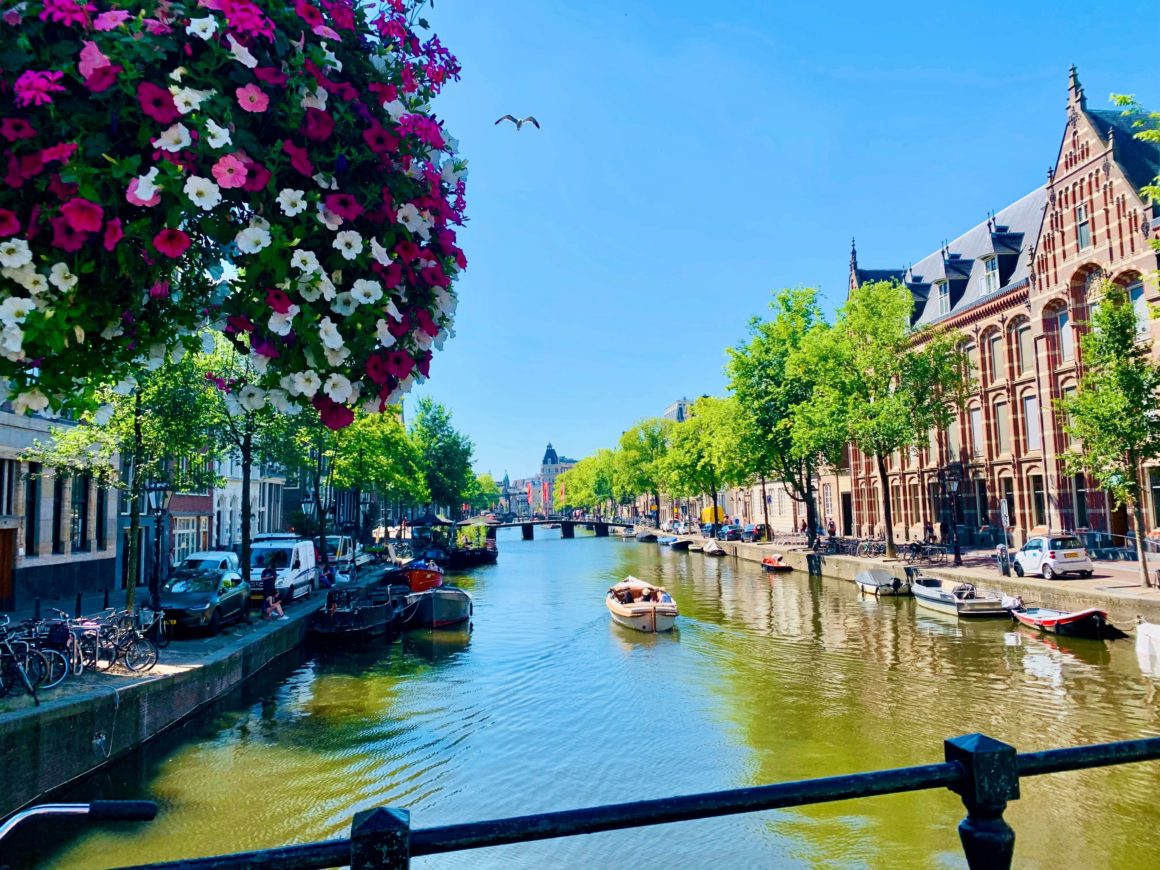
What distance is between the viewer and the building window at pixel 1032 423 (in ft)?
138

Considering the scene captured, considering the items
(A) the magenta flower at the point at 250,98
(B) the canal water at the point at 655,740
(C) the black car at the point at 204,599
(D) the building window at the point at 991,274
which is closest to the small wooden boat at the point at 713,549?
(D) the building window at the point at 991,274

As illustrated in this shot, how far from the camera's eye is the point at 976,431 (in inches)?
1873

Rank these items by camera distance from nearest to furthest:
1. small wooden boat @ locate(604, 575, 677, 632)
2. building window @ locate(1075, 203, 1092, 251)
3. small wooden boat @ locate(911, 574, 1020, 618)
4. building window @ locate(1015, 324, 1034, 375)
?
small wooden boat @ locate(911, 574, 1020, 618) → small wooden boat @ locate(604, 575, 677, 632) → building window @ locate(1075, 203, 1092, 251) → building window @ locate(1015, 324, 1034, 375)

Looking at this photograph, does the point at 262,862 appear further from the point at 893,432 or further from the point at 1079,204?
the point at 1079,204

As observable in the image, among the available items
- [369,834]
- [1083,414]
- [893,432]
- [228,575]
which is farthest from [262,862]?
[893,432]

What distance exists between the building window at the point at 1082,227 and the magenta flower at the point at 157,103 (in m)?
44.5

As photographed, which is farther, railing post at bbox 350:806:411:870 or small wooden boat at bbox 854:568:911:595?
small wooden boat at bbox 854:568:911:595

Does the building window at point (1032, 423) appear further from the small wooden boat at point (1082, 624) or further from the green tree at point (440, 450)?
the green tree at point (440, 450)

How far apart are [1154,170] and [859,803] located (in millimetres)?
37607

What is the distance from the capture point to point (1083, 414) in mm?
27312

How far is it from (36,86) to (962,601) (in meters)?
31.6

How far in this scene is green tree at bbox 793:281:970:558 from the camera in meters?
41.6

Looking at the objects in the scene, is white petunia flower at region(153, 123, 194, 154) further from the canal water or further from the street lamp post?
the street lamp post

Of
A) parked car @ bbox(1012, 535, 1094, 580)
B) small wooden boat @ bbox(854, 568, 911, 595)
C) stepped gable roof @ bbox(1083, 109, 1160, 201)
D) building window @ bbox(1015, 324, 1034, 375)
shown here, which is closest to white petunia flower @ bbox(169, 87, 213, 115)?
parked car @ bbox(1012, 535, 1094, 580)
